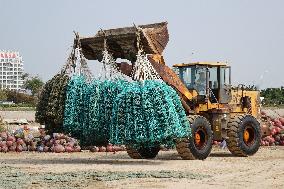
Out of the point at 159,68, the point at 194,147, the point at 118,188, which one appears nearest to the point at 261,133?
the point at 194,147

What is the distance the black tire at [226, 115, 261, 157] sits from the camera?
65.3ft

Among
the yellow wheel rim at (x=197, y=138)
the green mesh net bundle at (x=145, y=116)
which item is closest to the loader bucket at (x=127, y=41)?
the green mesh net bundle at (x=145, y=116)

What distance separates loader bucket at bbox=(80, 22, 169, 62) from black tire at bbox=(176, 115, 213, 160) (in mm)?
2471

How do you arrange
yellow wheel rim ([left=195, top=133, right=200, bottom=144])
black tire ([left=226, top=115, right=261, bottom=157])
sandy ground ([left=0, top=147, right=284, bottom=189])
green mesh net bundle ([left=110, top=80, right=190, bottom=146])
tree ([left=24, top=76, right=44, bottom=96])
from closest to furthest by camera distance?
sandy ground ([left=0, top=147, right=284, bottom=189]) < green mesh net bundle ([left=110, top=80, right=190, bottom=146]) < yellow wheel rim ([left=195, top=133, right=200, bottom=144]) < black tire ([left=226, top=115, right=261, bottom=157]) < tree ([left=24, top=76, right=44, bottom=96])

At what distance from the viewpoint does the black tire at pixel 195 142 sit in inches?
719

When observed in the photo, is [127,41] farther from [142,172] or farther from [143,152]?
[142,172]

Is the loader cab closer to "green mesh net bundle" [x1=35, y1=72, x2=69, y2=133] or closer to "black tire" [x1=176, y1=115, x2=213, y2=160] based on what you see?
"black tire" [x1=176, y1=115, x2=213, y2=160]

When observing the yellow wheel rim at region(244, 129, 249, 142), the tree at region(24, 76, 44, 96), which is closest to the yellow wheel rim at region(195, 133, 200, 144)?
the yellow wheel rim at region(244, 129, 249, 142)

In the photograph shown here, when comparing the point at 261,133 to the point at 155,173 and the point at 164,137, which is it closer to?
the point at 164,137

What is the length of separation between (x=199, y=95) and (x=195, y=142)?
75.4 inches

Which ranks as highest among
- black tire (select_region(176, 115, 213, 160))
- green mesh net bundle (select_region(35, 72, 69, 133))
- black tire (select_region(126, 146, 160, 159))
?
green mesh net bundle (select_region(35, 72, 69, 133))

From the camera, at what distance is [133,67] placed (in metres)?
17.7

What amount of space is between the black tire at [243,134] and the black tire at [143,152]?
7.63ft

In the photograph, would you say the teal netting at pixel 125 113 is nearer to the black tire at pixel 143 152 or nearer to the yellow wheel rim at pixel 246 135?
the black tire at pixel 143 152
